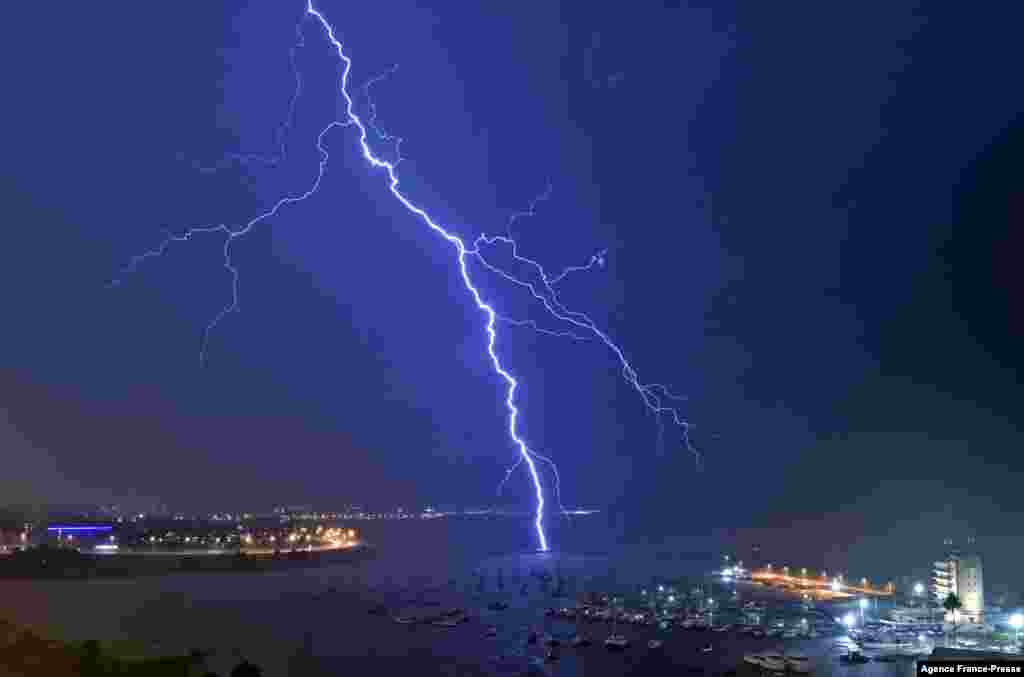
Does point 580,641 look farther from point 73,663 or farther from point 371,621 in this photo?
point 73,663

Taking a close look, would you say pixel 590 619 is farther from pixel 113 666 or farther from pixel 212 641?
pixel 113 666

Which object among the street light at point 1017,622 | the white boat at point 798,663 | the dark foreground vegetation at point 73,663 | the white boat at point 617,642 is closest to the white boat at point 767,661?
the white boat at point 798,663

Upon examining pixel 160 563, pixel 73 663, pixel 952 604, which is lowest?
pixel 160 563

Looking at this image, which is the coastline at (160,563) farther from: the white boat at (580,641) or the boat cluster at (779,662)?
the boat cluster at (779,662)


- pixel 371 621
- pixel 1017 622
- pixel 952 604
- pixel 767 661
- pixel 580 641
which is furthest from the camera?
pixel 371 621

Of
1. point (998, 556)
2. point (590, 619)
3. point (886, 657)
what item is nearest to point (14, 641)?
point (590, 619)

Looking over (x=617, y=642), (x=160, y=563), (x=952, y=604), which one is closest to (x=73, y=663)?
(x=617, y=642)

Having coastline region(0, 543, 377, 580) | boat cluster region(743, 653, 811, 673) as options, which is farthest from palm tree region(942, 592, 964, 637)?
coastline region(0, 543, 377, 580)

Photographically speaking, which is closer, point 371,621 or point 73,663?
point 73,663

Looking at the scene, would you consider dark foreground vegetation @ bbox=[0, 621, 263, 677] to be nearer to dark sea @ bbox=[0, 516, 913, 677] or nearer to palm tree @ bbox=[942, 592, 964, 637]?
dark sea @ bbox=[0, 516, 913, 677]
